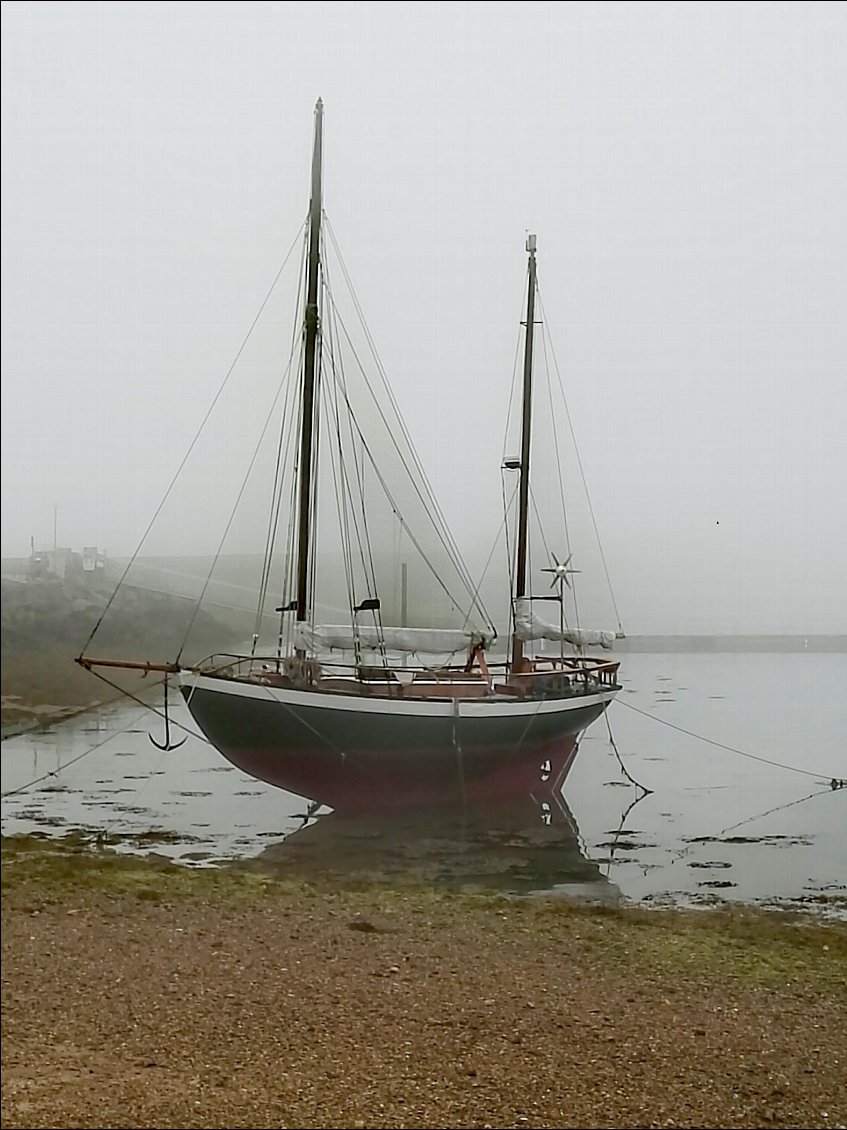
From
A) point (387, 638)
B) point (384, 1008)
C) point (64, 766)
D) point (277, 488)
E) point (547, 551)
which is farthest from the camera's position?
point (547, 551)

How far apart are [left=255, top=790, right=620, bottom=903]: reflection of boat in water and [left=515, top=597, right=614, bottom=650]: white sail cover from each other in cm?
43

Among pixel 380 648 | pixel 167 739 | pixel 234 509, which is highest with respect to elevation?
pixel 234 509

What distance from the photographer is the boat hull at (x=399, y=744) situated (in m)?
2.84

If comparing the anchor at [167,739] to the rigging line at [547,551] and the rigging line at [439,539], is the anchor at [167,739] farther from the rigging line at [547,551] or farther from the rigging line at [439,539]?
the rigging line at [547,551]

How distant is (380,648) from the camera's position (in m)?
2.89

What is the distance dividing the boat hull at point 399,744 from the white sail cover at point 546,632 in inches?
5.9

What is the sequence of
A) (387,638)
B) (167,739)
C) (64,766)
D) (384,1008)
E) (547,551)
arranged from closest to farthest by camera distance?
(64,766)
(384,1008)
(167,739)
(387,638)
(547,551)

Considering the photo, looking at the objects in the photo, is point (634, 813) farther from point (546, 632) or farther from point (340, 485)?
point (340, 485)

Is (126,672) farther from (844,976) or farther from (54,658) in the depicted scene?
(844,976)

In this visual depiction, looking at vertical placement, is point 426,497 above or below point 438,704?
above

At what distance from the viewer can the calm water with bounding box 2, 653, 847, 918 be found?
8.80 feet

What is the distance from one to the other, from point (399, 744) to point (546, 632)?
0.49 metres

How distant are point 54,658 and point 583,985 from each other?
1451 millimetres

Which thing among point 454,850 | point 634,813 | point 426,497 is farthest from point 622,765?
point 426,497
